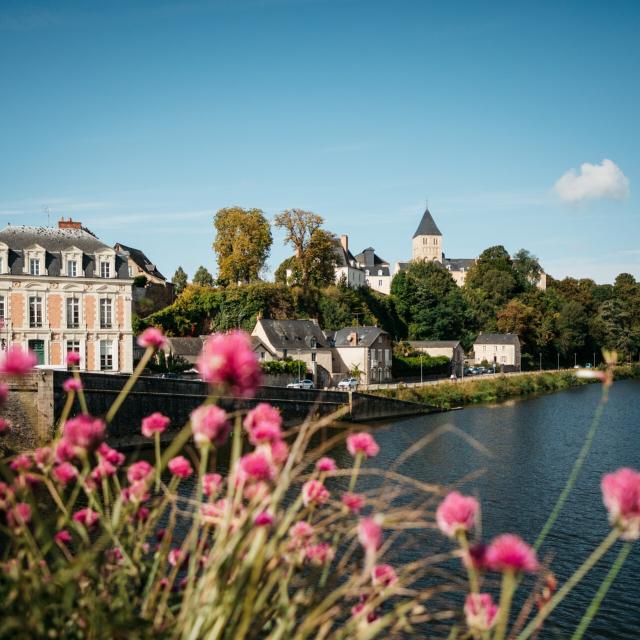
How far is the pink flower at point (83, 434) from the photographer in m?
2.87

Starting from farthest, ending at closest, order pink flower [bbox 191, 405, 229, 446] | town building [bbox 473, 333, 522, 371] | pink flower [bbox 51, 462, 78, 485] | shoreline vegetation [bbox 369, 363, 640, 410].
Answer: town building [bbox 473, 333, 522, 371]
shoreline vegetation [bbox 369, 363, 640, 410]
pink flower [bbox 51, 462, 78, 485]
pink flower [bbox 191, 405, 229, 446]

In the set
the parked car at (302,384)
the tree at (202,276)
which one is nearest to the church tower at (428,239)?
the tree at (202,276)

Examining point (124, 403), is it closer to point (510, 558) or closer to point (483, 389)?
point (510, 558)

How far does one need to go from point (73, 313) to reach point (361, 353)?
20.6m

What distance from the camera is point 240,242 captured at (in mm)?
50375

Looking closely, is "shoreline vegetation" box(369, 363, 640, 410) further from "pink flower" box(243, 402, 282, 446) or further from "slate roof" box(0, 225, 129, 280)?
"pink flower" box(243, 402, 282, 446)

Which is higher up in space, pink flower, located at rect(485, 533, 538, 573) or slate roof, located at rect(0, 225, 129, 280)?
slate roof, located at rect(0, 225, 129, 280)

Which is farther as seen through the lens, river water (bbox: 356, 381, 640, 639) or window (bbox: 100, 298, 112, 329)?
window (bbox: 100, 298, 112, 329)

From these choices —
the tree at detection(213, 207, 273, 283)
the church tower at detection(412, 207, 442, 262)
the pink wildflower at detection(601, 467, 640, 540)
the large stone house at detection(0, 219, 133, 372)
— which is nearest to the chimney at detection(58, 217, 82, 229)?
the large stone house at detection(0, 219, 133, 372)

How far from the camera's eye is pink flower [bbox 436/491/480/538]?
2463mm

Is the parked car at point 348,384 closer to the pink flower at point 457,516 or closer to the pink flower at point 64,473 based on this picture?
the pink flower at point 64,473

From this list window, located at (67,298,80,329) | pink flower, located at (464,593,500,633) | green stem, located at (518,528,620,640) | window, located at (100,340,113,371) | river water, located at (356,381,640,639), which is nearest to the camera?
green stem, located at (518,528,620,640)

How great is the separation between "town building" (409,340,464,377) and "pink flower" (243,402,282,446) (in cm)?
5440

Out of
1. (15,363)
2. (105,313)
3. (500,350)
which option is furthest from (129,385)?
(500,350)
